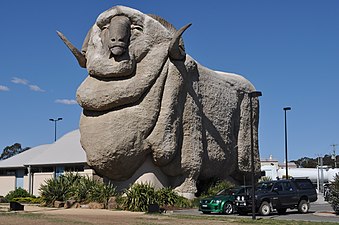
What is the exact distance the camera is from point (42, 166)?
44688 mm

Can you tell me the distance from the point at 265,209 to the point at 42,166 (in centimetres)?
2551

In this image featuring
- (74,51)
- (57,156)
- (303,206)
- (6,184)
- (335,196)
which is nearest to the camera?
(335,196)

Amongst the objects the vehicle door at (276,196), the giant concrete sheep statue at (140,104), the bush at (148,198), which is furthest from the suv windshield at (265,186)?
the giant concrete sheep statue at (140,104)

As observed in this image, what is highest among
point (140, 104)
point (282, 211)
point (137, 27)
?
point (137, 27)

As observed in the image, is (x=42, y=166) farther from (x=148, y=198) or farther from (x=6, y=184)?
(x=148, y=198)

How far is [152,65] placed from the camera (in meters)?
29.9

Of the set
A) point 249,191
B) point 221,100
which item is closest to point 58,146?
point 221,100

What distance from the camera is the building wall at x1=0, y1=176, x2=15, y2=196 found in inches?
1911

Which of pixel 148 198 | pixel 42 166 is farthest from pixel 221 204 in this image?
pixel 42 166

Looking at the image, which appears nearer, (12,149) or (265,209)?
(265,209)

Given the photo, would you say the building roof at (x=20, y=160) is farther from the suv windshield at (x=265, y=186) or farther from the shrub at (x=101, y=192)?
the suv windshield at (x=265, y=186)

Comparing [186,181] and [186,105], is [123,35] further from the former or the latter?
[186,181]

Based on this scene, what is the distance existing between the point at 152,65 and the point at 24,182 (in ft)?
74.6

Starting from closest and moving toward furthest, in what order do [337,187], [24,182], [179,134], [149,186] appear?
[337,187] < [149,186] < [179,134] < [24,182]
